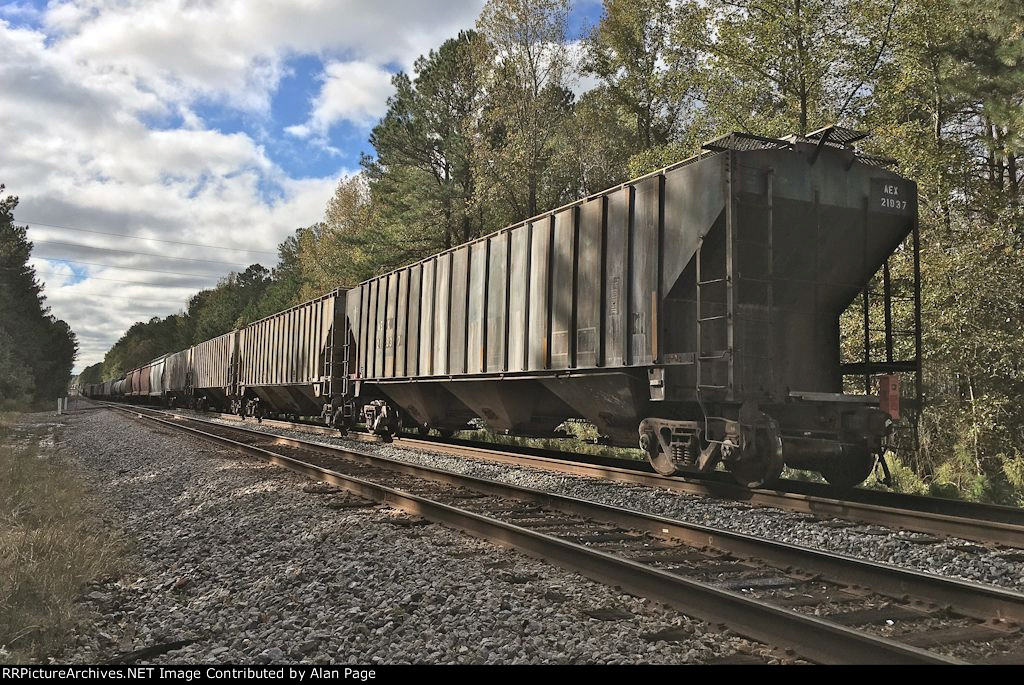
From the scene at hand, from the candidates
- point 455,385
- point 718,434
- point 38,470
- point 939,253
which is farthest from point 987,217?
point 38,470

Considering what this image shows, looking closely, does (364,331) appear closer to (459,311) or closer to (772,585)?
(459,311)

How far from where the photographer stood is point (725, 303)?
8430 mm

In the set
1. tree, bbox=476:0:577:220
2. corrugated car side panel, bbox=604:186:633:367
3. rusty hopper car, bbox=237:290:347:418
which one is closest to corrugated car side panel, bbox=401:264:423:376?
rusty hopper car, bbox=237:290:347:418

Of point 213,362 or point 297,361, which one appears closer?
point 297,361

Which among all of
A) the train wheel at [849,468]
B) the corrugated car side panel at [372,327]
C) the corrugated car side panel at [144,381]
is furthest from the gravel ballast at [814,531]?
the corrugated car side panel at [144,381]

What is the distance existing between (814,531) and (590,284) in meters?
4.61

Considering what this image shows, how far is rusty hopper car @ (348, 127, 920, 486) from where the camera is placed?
7922 millimetres

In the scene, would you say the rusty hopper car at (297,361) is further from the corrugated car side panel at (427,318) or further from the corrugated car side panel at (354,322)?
the corrugated car side panel at (427,318)

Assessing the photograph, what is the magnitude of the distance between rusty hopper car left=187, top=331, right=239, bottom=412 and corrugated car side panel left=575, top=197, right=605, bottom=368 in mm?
24104

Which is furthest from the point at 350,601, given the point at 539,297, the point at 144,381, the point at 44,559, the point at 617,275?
the point at 144,381

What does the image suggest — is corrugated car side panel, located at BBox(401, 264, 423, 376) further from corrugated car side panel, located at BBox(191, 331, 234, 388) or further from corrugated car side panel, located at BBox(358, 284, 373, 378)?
corrugated car side panel, located at BBox(191, 331, 234, 388)

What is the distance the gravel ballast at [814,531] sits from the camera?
536 cm
